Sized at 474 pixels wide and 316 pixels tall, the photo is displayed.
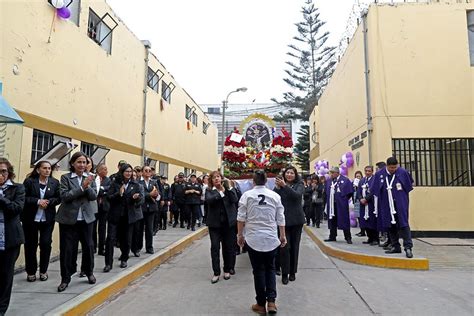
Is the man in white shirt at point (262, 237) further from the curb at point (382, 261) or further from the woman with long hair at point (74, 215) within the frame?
the curb at point (382, 261)

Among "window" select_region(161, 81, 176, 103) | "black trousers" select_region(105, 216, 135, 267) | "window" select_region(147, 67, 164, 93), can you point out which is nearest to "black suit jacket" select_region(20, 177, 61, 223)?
"black trousers" select_region(105, 216, 135, 267)

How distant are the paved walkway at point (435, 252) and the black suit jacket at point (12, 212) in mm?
6306

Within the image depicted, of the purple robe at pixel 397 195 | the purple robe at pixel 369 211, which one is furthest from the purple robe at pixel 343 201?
the purple robe at pixel 397 195

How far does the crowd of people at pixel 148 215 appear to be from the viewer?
13.9 ft

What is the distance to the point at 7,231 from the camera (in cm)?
379

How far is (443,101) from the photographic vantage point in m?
10.5

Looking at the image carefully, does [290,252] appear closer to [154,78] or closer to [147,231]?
[147,231]

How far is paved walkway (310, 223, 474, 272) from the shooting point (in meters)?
7.09

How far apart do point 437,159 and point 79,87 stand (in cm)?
999

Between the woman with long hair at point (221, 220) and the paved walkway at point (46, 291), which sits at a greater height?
the woman with long hair at point (221, 220)

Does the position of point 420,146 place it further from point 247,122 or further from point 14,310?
point 14,310

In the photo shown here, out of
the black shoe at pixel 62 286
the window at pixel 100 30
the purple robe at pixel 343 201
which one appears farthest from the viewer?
the window at pixel 100 30

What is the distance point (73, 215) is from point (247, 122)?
248 inches

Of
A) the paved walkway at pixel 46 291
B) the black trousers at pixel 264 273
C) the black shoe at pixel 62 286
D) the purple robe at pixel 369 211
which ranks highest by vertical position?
the purple robe at pixel 369 211
